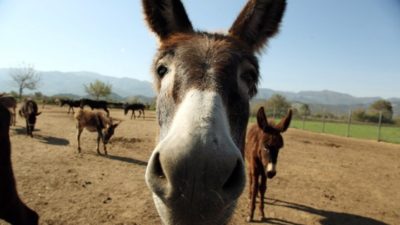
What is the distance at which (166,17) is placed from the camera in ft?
9.83

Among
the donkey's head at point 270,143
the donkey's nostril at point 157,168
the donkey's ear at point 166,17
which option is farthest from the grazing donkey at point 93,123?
the donkey's nostril at point 157,168

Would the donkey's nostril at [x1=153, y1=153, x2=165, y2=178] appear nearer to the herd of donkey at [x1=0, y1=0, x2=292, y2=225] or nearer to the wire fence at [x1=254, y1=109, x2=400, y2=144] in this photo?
the herd of donkey at [x1=0, y1=0, x2=292, y2=225]

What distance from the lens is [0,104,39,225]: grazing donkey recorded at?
4340 mm

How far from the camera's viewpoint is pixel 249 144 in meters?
7.95

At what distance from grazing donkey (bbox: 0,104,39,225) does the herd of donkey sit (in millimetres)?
3376

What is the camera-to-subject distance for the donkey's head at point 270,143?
6157mm

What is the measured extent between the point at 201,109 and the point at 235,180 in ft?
1.65

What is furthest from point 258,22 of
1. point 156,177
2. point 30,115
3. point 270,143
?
point 30,115

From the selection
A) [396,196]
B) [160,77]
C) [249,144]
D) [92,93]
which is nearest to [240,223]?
[249,144]

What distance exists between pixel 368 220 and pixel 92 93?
109m

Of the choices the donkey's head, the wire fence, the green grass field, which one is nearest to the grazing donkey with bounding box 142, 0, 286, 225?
the donkey's head

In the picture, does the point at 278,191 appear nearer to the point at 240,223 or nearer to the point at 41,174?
the point at 240,223

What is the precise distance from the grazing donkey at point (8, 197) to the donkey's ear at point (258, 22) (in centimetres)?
426

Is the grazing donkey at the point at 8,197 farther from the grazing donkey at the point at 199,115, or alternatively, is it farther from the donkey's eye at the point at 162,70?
the donkey's eye at the point at 162,70
